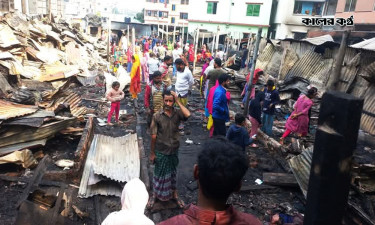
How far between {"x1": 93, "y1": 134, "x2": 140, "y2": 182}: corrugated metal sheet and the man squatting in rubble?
81cm

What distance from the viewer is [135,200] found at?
93.2 inches

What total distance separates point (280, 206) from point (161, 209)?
1.97m

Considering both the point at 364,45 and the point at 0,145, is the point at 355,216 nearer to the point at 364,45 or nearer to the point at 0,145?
the point at 0,145

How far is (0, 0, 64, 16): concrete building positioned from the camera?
1672 cm

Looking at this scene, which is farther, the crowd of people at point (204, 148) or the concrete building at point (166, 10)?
the concrete building at point (166, 10)

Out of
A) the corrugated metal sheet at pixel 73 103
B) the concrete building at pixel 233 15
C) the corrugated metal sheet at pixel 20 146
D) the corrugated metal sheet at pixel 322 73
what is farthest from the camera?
the concrete building at pixel 233 15

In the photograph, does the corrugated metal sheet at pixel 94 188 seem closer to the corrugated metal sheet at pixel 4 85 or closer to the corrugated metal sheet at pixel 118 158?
the corrugated metal sheet at pixel 118 158

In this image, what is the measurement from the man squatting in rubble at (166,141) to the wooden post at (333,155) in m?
2.81

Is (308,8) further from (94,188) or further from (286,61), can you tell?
(94,188)

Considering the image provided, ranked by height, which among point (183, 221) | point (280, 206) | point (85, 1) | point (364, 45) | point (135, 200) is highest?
point (85, 1)

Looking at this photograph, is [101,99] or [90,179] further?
[101,99]

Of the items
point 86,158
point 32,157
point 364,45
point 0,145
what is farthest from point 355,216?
point 364,45

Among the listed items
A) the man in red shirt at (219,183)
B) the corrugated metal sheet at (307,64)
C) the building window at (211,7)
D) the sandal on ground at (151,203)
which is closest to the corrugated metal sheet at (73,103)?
the sandal on ground at (151,203)

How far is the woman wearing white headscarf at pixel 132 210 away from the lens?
226cm
